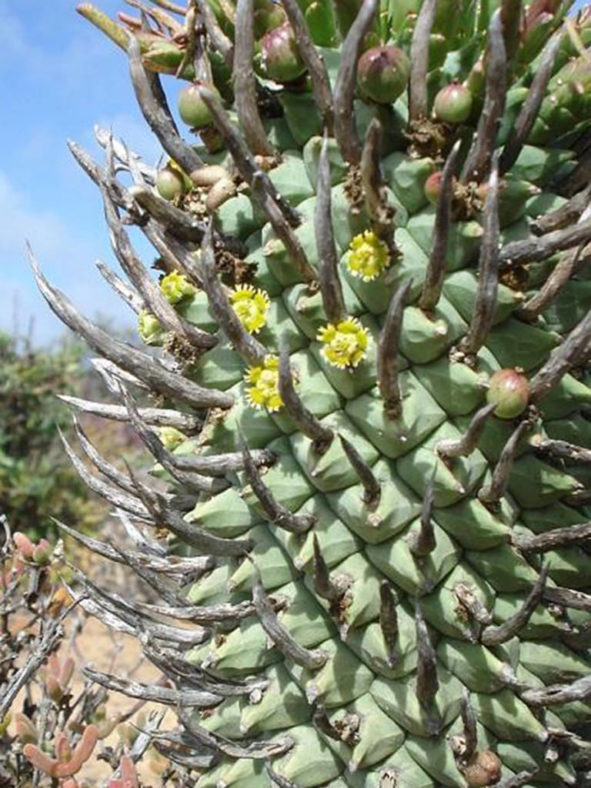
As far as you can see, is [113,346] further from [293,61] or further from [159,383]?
[293,61]

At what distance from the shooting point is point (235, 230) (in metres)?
1.74

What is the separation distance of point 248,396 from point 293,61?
1.93ft

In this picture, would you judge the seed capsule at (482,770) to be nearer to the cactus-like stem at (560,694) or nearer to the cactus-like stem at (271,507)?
the cactus-like stem at (560,694)

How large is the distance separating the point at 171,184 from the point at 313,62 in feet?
1.26

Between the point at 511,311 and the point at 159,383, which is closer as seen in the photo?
the point at 511,311

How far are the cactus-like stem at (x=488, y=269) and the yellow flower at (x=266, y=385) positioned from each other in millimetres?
337

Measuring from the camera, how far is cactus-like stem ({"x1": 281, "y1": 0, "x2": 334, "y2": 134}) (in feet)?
5.16

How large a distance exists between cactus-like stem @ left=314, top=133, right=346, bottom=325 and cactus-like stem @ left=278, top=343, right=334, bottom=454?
0.12m

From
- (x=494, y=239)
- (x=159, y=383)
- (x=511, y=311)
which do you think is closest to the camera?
(x=494, y=239)

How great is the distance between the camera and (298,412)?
1530 millimetres

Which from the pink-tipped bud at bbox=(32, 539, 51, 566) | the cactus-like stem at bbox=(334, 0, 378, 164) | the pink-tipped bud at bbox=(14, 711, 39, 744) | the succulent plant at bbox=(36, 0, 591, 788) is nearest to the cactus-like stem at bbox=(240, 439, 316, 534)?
the succulent plant at bbox=(36, 0, 591, 788)

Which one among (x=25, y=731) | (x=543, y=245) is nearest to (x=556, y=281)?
(x=543, y=245)

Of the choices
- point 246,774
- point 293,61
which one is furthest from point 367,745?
point 293,61

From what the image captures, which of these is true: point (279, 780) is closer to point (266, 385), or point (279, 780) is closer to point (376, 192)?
point (266, 385)
